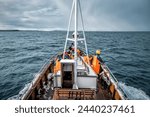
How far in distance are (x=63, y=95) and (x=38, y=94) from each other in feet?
7.43

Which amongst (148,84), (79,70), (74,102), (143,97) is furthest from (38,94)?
(148,84)

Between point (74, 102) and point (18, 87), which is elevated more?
point (74, 102)

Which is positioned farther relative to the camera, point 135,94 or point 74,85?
point 135,94

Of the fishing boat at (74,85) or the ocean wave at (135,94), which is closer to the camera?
the fishing boat at (74,85)

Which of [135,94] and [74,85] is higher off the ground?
[74,85]

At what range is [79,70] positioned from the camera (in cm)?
993

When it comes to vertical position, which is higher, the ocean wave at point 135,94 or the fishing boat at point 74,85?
the fishing boat at point 74,85

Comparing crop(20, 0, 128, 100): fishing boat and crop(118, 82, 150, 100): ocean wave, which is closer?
crop(20, 0, 128, 100): fishing boat

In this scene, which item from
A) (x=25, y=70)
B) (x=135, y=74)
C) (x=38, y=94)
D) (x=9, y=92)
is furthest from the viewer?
(x=25, y=70)

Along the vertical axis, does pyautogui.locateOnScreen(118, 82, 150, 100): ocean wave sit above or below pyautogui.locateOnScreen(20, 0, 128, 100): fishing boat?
below

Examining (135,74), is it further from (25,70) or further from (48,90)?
(25,70)

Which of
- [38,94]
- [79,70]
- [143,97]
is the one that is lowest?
[143,97]

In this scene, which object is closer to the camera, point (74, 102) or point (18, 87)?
point (74, 102)

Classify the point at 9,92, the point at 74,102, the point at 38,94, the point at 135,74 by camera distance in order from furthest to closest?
the point at 135,74 → the point at 9,92 → the point at 38,94 → the point at 74,102
